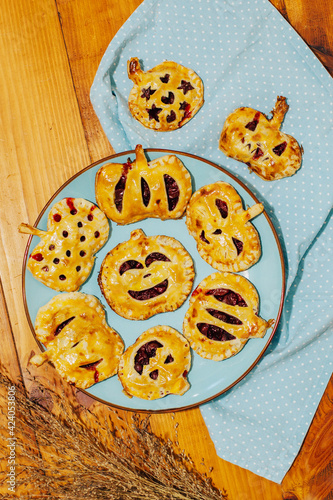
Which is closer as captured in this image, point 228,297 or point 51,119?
point 228,297

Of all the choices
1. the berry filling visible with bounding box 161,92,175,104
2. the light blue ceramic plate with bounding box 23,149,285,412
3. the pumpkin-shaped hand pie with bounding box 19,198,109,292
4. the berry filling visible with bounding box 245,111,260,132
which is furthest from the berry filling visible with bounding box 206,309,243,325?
the berry filling visible with bounding box 161,92,175,104

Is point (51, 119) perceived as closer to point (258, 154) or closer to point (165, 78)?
point (165, 78)

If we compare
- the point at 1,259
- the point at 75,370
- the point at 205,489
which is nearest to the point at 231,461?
the point at 205,489

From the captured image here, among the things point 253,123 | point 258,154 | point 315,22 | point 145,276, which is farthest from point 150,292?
point 315,22

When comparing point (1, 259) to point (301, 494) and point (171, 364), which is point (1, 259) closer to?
point (171, 364)

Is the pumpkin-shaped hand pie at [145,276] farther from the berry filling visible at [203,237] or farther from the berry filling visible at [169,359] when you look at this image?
the berry filling visible at [169,359]

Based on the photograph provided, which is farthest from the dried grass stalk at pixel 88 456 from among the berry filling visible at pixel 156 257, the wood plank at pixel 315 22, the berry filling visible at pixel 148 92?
the wood plank at pixel 315 22
